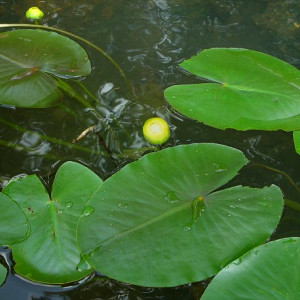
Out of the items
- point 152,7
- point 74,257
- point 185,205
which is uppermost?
point 152,7

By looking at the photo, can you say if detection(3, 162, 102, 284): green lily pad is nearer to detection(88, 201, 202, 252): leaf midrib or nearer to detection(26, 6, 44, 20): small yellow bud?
detection(88, 201, 202, 252): leaf midrib

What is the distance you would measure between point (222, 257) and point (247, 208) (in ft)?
0.45

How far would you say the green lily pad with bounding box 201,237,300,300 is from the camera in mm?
786

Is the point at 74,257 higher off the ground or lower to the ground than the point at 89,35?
lower

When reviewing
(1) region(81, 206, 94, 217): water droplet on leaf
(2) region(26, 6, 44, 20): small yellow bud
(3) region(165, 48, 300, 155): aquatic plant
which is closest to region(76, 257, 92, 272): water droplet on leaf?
(1) region(81, 206, 94, 217): water droplet on leaf

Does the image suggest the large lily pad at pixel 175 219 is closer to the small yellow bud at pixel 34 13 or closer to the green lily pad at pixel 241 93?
the green lily pad at pixel 241 93

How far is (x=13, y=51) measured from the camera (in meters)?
1.37

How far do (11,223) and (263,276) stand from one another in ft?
1.97

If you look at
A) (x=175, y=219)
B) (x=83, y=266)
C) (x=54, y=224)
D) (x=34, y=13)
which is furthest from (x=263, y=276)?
(x=34, y=13)

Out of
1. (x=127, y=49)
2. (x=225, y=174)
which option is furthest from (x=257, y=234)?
(x=127, y=49)

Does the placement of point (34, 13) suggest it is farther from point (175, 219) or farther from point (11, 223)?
point (175, 219)

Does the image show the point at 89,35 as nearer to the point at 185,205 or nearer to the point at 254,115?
the point at 254,115

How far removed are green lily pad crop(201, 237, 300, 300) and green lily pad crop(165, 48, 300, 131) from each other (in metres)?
0.39

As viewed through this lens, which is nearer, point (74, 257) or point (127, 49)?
point (74, 257)
